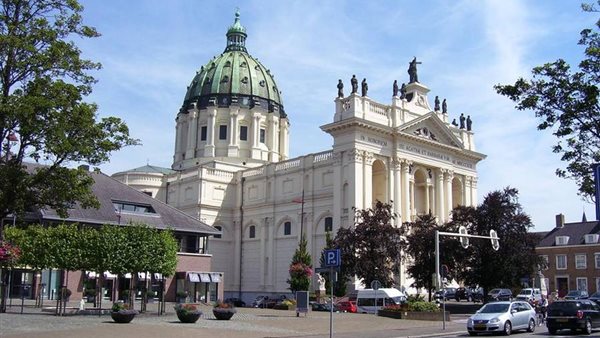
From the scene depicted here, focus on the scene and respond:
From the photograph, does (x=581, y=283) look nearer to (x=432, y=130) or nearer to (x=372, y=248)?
(x=432, y=130)

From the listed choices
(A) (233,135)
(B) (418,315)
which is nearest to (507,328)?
(B) (418,315)

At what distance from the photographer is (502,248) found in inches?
2089

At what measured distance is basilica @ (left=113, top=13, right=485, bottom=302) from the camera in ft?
227

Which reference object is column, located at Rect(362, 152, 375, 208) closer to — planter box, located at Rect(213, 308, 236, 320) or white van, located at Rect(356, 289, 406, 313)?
white van, located at Rect(356, 289, 406, 313)

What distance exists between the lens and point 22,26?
2314 centimetres

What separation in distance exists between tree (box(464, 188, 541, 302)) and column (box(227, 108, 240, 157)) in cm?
4735

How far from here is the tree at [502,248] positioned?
52781 millimetres

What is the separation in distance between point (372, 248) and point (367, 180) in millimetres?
13791

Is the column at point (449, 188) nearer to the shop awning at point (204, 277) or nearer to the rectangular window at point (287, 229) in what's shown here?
the rectangular window at point (287, 229)

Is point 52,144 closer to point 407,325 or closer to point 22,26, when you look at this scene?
point 22,26

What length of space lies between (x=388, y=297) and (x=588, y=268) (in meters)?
40.2

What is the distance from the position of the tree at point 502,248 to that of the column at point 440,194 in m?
20.6

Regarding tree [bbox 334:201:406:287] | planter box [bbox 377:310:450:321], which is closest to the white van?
tree [bbox 334:201:406:287]

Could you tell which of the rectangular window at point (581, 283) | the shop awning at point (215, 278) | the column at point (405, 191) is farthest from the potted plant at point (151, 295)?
→ the rectangular window at point (581, 283)
